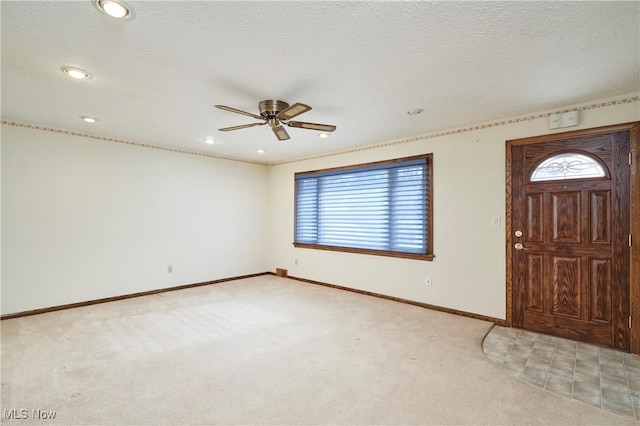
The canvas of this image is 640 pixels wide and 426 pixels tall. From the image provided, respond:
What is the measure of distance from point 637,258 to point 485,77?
7.23ft

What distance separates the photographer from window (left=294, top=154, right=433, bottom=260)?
4453 mm

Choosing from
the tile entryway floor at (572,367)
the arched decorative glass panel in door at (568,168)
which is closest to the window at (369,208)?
the arched decorative glass panel in door at (568,168)

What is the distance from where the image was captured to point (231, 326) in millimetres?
3602

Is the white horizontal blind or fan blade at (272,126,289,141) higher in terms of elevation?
fan blade at (272,126,289,141)

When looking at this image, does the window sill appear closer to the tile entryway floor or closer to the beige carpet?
the beige carpet

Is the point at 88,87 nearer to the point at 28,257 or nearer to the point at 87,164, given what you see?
the point at 87,164

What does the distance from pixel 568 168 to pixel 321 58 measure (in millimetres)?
2814

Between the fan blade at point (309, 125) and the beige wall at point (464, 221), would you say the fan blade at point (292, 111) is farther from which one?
the beige wall at point (464, 221)

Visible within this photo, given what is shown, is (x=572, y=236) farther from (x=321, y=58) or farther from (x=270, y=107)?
(x=270, y=107)

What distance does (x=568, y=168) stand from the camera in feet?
10.8

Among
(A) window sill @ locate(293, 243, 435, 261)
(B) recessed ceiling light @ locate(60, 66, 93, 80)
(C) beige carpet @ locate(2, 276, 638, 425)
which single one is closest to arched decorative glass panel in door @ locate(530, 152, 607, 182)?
(A) window sill @ locate(293, 243, 435, 261)

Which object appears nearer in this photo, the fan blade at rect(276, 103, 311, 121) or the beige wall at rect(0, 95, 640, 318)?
the fan blade at rect(276, 103, 311, 121)

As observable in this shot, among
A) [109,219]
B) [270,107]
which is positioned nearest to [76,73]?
[270,107]

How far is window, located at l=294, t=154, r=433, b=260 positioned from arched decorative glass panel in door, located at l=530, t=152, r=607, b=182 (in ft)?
4.13
